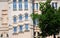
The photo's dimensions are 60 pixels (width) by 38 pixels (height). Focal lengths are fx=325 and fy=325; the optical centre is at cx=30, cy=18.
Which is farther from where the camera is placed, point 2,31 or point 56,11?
point 2,31

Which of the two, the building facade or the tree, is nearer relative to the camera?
the tree

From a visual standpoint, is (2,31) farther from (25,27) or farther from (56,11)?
(56,11)

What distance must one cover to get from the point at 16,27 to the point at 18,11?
5.00 feet

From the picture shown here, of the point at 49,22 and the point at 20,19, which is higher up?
the point at 49,22

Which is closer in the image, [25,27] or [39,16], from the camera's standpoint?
[39,16]

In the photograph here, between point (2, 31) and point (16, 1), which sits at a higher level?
point (16, 1)

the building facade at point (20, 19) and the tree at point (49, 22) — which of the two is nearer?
the tree at point (49, 22)

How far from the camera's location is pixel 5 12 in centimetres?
3114

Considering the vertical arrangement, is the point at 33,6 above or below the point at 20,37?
above

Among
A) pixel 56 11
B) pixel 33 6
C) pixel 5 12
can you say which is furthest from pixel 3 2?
pixel 56 11

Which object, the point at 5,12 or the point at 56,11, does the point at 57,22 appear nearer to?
the point at 56,11

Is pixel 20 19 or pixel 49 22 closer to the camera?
pixel 49 22

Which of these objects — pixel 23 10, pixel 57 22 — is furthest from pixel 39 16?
pixel 23 10

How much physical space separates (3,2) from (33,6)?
2920 millimetres
